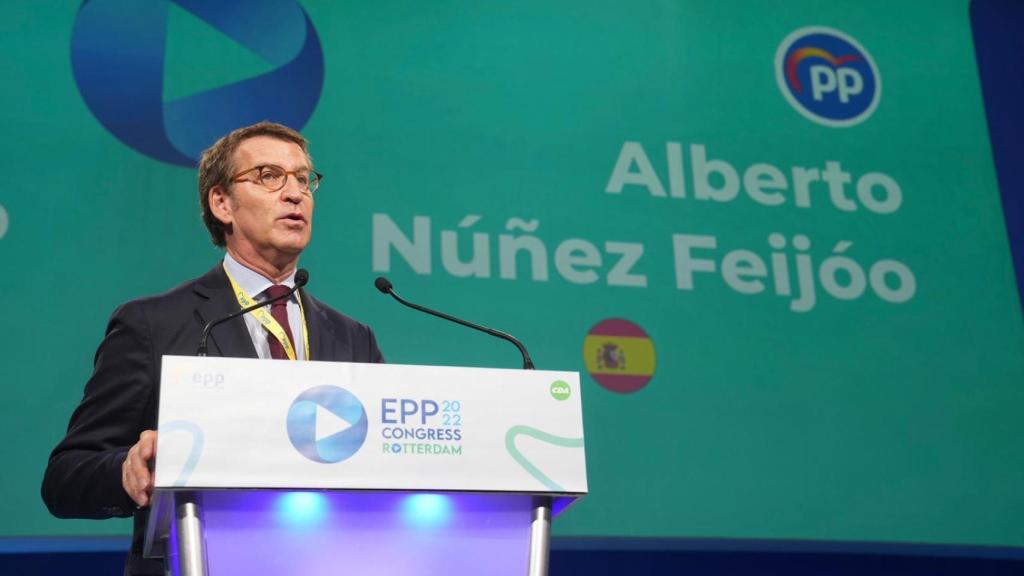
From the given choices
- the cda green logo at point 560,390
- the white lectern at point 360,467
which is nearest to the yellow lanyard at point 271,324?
the white lectern at point 360,467

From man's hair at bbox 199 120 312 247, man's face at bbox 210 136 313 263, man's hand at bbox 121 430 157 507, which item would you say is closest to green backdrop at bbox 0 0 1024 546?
man's hair at bbox 199 120 312 247

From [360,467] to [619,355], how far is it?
7.26 ft

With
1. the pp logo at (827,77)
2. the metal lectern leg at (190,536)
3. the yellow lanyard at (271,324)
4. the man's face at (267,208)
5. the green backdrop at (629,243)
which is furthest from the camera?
the pp logo at (827,77)

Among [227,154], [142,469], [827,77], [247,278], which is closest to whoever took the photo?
[142,469]

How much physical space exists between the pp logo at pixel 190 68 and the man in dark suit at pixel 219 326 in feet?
4.01

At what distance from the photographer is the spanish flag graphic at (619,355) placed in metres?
3.63

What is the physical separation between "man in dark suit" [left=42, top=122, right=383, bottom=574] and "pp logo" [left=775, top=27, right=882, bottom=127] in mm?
2421

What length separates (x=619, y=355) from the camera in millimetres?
3645

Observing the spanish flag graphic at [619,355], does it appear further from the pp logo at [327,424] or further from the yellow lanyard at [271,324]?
the pp logo at [327,424]

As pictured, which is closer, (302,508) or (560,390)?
(302,508)

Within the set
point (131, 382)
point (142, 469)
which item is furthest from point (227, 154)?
point (142, 469)

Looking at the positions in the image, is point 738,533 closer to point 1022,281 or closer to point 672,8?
point 1022,281

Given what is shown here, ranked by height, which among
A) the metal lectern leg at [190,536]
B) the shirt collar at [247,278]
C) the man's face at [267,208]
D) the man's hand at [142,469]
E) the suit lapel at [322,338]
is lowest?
the metal lectern leg at [190,536]

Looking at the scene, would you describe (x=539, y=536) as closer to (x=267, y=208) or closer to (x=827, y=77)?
(x=267, y=208)
